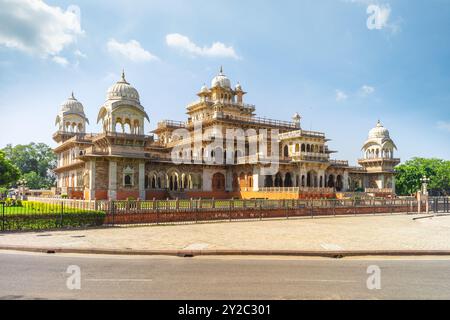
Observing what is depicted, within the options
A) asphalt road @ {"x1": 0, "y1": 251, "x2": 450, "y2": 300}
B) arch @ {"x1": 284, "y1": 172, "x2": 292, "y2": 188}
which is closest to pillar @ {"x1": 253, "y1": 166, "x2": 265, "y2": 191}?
arch @ {"x1": 284, "y1": 172, "x2": 292, "y2": 188}

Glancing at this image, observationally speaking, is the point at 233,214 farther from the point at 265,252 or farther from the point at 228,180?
the point at 228,180

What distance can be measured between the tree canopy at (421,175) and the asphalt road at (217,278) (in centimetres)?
6138

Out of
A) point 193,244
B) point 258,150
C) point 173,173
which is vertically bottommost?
point 193,244

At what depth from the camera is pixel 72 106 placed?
50.5m

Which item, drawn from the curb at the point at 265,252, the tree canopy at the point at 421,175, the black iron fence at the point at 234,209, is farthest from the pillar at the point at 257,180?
the tree canopy at the point at 421,175

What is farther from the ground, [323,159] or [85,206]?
[323,159]

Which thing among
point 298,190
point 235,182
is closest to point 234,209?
point 298,190

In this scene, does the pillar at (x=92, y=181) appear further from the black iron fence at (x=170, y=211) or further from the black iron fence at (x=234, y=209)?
the black iron fence at (x=234, y=209)

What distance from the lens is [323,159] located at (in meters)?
45.7

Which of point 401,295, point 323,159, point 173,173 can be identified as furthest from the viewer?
point 323,159

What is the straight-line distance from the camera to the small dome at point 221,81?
5400 cm
